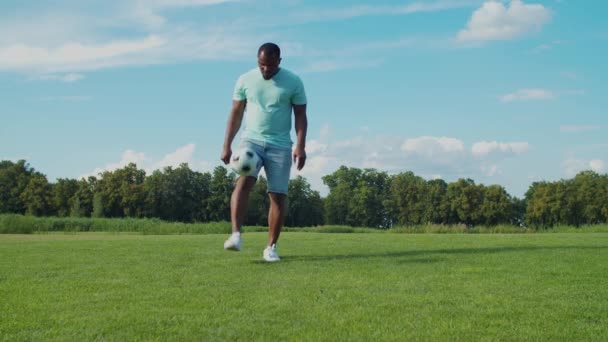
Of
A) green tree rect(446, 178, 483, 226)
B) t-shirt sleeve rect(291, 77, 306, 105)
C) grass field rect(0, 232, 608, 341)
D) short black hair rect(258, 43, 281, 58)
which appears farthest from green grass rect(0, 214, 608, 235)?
green tree rect(446, 178, 483, 226)

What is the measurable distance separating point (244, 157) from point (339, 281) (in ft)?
7.58

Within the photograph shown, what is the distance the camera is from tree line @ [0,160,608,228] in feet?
247

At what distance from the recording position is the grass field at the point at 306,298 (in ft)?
9.61

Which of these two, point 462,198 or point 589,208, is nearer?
point 589,208

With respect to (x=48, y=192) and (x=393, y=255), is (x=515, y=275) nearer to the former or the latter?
(x=393, y=255)

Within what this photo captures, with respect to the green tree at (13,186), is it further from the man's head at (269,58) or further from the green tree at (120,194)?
the man's head at (269,58)

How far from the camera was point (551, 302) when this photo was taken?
11.9 feet

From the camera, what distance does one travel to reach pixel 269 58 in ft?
20.9

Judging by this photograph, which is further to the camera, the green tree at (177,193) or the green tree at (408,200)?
the green tree at (408,200)

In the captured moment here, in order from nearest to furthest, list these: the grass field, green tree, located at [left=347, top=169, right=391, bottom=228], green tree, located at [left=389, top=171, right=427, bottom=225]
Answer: the grass field, green tree, located at [left=389, top=171, right=427, bottom=225], green tree, located at [left=347, top=169, right=391, bottom=228]

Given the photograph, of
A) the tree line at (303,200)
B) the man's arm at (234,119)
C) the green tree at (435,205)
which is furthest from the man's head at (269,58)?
the green tree at (435,205)

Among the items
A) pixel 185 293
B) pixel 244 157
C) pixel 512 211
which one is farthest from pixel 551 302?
pixel 512 211

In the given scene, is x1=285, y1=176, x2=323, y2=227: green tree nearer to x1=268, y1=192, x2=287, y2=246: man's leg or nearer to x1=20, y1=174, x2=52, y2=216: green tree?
x1=20, y1=174, x2=52, y2=216: green tree

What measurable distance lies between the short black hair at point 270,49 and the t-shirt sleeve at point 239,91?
1.54 feet
